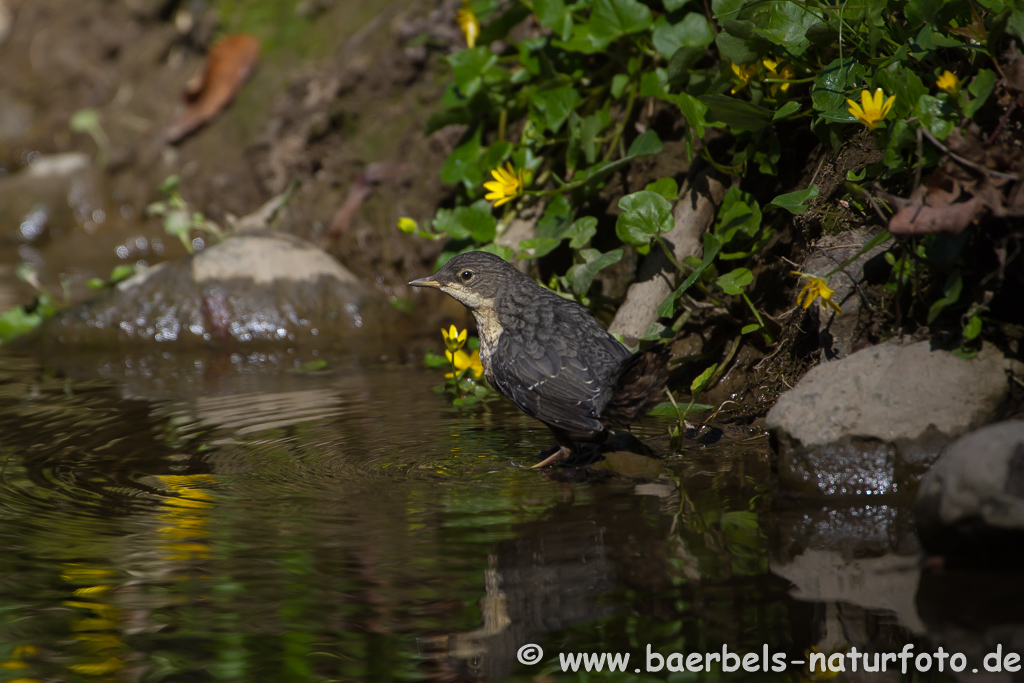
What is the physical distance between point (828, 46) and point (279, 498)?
3.32 meters

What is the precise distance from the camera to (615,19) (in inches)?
227

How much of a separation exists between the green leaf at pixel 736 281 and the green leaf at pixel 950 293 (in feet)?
3.73

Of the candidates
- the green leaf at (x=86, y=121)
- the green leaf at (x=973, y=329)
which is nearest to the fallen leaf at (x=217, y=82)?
the green leaf at (x=86, y=121)

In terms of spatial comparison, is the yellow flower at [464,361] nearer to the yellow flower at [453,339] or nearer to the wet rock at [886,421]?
the yellow flower at [453,339]

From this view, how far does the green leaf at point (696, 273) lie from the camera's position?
4941 millimetres

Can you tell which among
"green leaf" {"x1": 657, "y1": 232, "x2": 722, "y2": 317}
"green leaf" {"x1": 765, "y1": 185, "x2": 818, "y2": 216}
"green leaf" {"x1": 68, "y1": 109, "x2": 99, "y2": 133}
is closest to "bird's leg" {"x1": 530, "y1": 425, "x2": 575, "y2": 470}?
"green leaf" {"x1": 657, "y1": 232, "x2": 722, "y2": 317}

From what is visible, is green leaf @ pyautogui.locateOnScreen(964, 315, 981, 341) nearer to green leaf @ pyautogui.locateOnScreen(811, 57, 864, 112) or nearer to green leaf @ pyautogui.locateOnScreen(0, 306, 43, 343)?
green leaf @ pyautogui.locateOnScreen(811, 57, 864, 112)

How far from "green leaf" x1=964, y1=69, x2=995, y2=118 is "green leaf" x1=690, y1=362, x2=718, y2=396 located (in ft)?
5.81

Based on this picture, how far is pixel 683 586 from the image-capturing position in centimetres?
303

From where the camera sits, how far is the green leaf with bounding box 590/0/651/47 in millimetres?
5711

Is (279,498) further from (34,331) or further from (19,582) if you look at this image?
(34,331)

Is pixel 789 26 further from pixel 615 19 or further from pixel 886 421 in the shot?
pixel 886 421

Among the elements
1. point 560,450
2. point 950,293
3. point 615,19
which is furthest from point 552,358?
point 615,19

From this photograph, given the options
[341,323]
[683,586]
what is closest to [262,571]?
[683,586]
